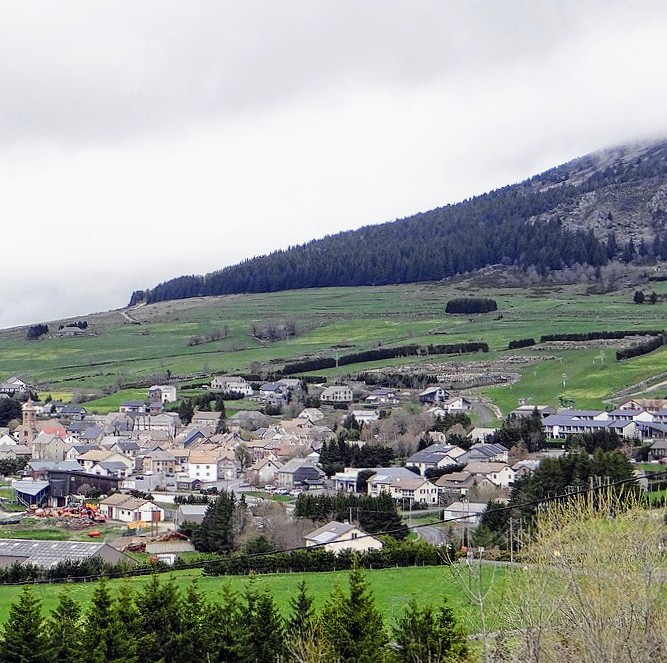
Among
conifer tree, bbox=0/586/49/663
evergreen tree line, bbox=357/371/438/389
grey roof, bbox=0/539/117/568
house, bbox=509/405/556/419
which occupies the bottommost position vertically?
house, bbox=509/405/556/419

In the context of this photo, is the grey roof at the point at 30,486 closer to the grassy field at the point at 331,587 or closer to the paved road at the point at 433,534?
the paved road at the point at 433,534

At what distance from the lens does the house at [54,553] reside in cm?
3622

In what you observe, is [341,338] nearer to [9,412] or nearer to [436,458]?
[9,412]

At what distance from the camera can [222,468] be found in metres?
64.9

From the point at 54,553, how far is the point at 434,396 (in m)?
45.3

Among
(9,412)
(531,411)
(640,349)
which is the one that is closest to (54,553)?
(531,411)

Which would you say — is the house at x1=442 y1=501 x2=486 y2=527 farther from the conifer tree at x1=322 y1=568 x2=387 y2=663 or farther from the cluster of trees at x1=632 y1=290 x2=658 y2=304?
the cluster of trees at x1=632 y1=290 x2=658 y2=304

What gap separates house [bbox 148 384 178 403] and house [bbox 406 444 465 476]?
34210mm

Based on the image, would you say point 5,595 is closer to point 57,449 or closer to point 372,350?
point 57,449

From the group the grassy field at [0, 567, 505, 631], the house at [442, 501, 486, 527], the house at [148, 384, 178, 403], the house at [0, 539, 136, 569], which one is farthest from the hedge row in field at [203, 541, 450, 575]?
the house at [148, 384, 178, 403]

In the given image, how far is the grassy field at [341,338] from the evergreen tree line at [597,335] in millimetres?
2919

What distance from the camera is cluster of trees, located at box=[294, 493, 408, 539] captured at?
42562 mm

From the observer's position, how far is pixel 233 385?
90.6 m

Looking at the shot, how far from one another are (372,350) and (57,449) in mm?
39154
